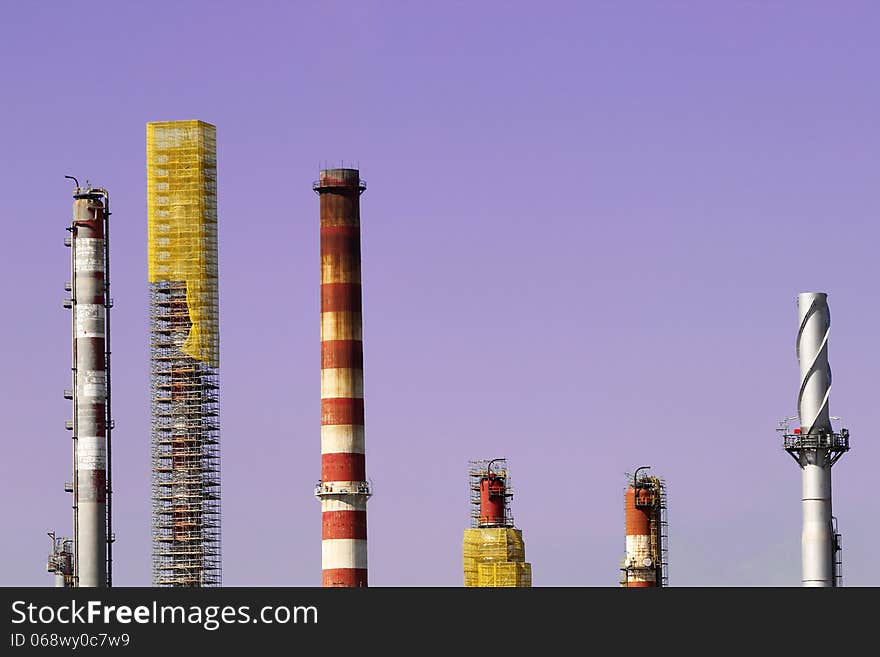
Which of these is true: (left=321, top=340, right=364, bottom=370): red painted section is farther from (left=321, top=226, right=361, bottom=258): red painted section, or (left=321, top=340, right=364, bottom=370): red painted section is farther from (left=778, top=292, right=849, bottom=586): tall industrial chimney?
(left=778, top=292, right=849, bottom=586): tall industrial chimney

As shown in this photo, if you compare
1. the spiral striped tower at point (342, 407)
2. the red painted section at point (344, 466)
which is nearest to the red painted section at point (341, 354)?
the spiral striped tower at point (342, 407)

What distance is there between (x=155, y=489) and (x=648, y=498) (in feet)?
82.8

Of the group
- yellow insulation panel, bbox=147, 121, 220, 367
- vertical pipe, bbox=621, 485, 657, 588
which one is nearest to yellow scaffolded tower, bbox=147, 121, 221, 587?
yellow insulation panel, bbox=147, 121, 220, 367

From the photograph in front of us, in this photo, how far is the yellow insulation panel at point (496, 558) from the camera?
11100 centimetres

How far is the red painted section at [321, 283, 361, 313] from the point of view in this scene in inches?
4326

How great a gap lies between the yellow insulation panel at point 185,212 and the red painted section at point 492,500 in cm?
1551

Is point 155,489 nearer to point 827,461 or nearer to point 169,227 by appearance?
point 169,227

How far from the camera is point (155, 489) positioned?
112m

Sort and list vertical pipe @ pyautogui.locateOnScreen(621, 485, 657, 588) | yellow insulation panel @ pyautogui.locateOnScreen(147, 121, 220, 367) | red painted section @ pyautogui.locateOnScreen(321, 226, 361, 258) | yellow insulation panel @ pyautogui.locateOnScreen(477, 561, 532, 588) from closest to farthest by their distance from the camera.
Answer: vertical pipe @ pyautogui.locateOnScreen(621, 485, 657, 588), red painted section @ pyautogui.locateOnScreen(321, 226, 361, 258), yellow insulation panel @ pyautogui.locateOnScreen(477, 561, 532, 588), yellow insulation panel @ pyautogui.locateOnScreen(147, 121, 220, 367)

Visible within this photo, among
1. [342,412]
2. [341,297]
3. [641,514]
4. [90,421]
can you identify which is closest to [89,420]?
[90,421]

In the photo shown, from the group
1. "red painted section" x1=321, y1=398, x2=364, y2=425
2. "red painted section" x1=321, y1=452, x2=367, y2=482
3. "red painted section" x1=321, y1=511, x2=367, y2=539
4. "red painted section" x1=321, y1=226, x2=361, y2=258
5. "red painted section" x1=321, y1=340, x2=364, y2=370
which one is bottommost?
"red painted section" x1=321, y1=511, x2=367, y2=539

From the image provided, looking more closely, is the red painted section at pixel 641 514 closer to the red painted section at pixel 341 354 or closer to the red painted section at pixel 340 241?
the red painted section at pixel 341 354
